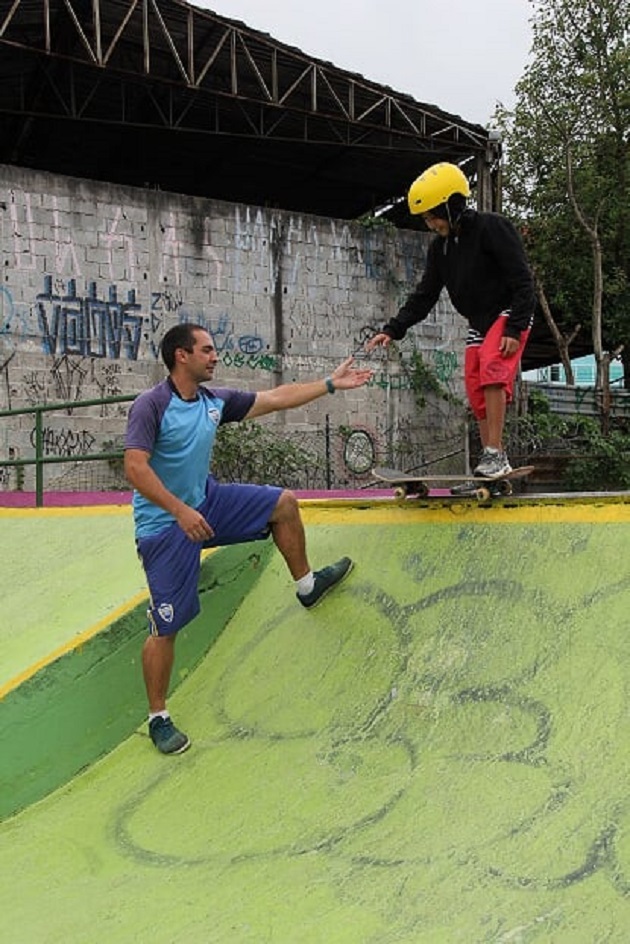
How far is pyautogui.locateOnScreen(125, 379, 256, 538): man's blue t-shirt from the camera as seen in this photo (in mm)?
3457

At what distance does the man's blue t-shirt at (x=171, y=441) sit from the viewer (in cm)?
346

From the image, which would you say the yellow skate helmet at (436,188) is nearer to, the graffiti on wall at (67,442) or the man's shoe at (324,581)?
the man's shoe at (324,581)

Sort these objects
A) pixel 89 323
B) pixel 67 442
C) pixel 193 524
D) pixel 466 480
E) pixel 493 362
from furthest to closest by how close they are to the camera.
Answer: pixel 89 323, pixel 67 442, pixel 493 362, pixel 466 480, pixel 193 524

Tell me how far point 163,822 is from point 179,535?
1.07 meters

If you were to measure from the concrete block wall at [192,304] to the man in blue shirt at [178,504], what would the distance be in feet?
30.8

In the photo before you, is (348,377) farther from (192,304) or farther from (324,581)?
(192,304)

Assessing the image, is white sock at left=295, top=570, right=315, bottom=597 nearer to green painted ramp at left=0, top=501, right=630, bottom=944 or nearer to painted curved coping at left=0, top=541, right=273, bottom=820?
green painted ramp at left=0, top=501, right=630, bottom=944

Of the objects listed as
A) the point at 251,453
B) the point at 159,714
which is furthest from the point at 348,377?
the point at 251,453

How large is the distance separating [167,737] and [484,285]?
2.51 metres

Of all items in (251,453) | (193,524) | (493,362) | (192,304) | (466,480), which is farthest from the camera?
(192,304)

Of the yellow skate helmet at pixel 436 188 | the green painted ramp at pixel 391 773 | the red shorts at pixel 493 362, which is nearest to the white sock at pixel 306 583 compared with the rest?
the green painted ramp at pixel 391 773

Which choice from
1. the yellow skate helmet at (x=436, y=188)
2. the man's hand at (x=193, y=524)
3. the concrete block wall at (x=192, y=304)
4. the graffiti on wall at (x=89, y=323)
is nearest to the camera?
the man's hand at (x=193, y=524)

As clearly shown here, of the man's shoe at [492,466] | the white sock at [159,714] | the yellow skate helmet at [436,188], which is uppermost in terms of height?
the yellow skate helmet at [436,188]

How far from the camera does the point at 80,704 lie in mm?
3889
